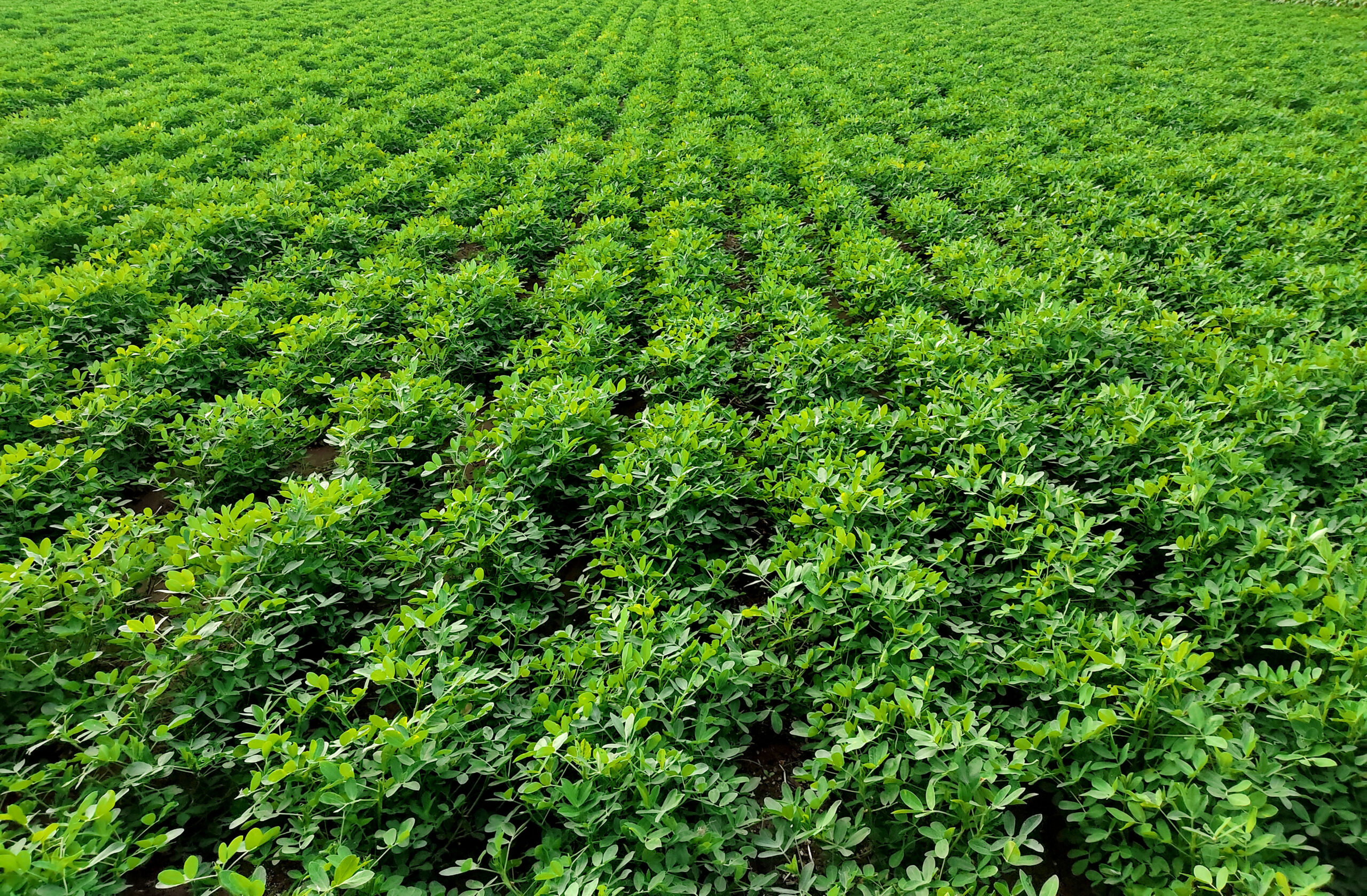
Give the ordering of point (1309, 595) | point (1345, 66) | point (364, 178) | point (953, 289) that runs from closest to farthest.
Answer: point (1309, 595)
point (953, 289)
point (364, 178)
point (1345, 66)

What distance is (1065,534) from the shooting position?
9.80 ft

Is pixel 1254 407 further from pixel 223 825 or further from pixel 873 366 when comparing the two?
pixel 223 825

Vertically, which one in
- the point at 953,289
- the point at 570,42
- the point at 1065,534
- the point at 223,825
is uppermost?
the point at 570,42

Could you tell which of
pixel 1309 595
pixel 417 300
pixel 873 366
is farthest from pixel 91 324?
pixel 1309 595

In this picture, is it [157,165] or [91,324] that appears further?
[157,165]

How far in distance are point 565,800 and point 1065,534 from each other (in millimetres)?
2683

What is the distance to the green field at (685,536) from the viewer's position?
6.81 ft

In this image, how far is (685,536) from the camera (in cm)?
326

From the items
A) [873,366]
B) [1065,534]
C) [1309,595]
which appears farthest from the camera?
[873,366]

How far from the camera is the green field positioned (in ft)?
6.81

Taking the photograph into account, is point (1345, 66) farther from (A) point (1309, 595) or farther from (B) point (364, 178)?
(B) point (364, 178)

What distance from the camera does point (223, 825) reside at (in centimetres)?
227

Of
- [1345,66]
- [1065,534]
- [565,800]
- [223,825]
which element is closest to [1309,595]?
[1065,534]

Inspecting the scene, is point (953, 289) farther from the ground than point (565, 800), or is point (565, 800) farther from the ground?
point (953, 289)
